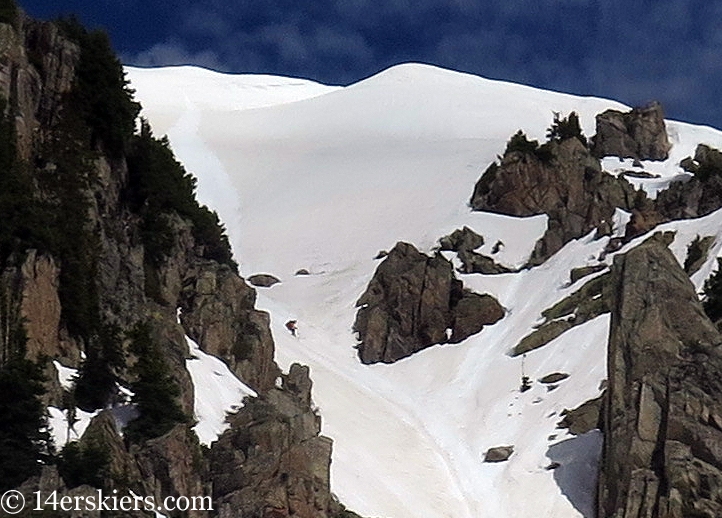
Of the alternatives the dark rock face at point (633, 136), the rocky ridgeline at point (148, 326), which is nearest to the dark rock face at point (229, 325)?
the rocky ridgeline at point (148, 326)

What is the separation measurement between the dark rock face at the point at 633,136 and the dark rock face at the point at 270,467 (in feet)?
146

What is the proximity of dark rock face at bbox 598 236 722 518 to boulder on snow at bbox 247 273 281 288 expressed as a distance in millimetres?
23917

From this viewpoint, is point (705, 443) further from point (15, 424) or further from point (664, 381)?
point (15, 424)

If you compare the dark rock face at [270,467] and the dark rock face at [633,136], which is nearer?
the dark rock face at [270,467]

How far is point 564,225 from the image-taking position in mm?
51500

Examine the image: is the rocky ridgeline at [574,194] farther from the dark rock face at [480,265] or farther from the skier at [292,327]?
the skier at [292,327]

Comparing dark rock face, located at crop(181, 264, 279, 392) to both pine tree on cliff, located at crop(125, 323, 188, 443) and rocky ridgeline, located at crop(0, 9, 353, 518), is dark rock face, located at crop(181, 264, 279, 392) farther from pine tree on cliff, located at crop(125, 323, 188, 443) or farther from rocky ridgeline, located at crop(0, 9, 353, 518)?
pine tree on cliff, located at crop(125, 323, 188, 443)

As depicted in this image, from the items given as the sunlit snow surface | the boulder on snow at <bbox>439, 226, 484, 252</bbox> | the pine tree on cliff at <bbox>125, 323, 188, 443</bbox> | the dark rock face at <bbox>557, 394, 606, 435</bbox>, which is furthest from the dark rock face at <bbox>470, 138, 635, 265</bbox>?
the pine tree on cliff at <bbox>125, 323, 188, 443</bbox>

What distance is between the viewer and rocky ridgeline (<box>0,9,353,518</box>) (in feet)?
72.4

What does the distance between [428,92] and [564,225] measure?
52.4 metres

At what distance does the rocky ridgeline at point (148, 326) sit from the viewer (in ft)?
72.4

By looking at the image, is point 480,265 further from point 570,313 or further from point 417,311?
point 570,313

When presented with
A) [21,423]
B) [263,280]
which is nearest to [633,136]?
[263,280]

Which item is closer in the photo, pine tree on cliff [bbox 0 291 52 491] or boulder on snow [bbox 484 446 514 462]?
pine tree on cliff [bbox 0 291 52 491]
